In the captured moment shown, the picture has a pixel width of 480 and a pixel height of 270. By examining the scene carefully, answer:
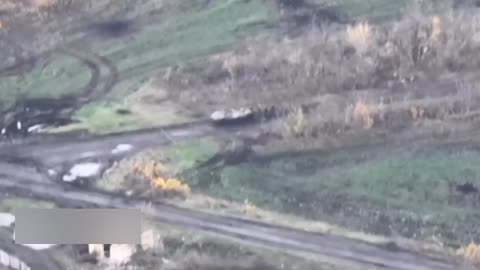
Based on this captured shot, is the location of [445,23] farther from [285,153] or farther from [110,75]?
[110,75]

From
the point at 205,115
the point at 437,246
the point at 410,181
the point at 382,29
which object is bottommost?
the point at 437,246

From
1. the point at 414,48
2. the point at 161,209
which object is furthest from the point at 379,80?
the point at 161,209

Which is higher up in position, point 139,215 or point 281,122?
point 281,122

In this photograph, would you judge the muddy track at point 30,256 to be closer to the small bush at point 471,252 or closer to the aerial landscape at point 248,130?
the aerial landscape at point 248,130

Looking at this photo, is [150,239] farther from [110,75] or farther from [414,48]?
[414,48]
